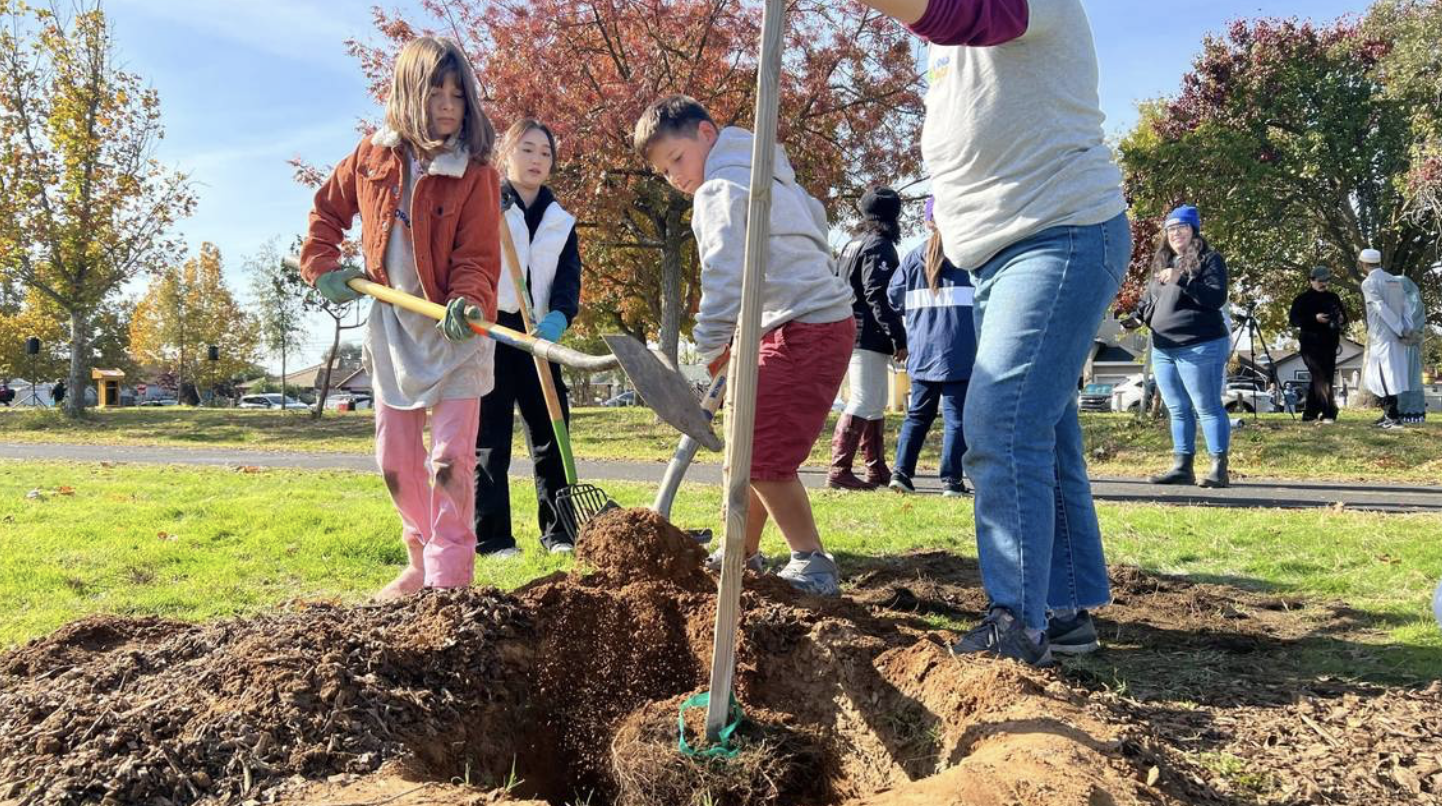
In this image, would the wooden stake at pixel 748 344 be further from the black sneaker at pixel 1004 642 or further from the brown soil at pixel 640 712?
the black sneaker at pixel 1004 642

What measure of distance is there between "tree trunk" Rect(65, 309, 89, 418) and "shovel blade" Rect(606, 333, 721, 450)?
21.2 meters

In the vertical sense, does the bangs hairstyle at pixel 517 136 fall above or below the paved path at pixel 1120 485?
above

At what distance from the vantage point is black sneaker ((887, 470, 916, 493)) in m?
7.59

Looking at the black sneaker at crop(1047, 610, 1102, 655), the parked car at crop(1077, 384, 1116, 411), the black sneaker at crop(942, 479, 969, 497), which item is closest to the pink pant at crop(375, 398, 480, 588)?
the black sneaker at crop(1047, 610, 1102, 655)

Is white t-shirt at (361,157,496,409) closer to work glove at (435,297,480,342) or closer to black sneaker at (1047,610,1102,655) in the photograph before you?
work glove at (435,297,480,342)

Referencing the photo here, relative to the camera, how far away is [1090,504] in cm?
323

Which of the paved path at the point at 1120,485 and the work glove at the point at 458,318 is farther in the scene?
the paved path at the point at 1120,485

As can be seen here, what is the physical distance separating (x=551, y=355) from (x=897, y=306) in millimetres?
4853

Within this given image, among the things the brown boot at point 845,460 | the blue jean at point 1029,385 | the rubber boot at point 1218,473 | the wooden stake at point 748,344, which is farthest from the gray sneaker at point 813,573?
the rubber boot at point 1218,473

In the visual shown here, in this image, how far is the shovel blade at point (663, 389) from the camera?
2.58 meters

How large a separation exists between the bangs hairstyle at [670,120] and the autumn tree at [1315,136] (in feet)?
50.2

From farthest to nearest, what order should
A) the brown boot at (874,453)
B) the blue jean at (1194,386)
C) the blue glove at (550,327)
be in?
the brown boot at (874,453) → the blue jean at (1194,386) → the blue glove at (550,327)

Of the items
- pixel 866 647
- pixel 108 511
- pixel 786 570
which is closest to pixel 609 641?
pixel 866 647

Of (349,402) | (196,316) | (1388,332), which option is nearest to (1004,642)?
(1388,332)
